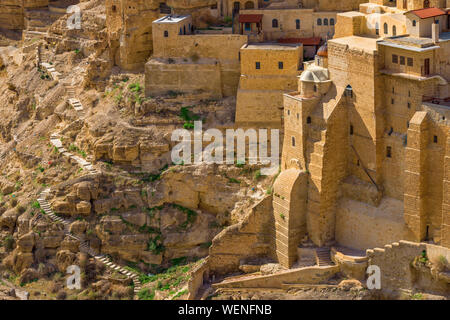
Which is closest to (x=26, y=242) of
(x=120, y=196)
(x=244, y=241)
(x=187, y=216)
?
(x=120, y=196)

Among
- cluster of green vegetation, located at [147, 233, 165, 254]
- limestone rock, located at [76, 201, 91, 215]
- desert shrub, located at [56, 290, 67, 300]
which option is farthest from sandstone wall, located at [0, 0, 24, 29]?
desert shrub, located at [56, 290, 67, 300]

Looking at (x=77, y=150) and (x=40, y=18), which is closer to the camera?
(x=77, y=150)

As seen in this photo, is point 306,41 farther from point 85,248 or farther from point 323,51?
point 85,248

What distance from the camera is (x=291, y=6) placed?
210 ft

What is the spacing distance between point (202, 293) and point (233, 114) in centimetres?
1066

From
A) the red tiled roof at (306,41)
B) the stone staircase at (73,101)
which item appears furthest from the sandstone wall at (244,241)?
the stone staircase at (73,101)

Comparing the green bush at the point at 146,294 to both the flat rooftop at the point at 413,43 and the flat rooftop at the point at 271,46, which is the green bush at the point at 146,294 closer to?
the flat rooftop at the point at 271,46

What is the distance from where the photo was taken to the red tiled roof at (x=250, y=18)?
2473 inches

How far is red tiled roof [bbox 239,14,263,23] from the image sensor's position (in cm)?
6281

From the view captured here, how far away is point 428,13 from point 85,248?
22445mm

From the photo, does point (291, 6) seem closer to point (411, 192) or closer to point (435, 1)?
point (435, 1)

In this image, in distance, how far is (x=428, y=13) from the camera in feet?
177

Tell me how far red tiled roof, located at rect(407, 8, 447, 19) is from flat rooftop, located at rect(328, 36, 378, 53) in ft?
8.76

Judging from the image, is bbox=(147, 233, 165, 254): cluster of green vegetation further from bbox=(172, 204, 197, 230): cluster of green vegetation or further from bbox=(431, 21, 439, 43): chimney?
bbox=(431, 21, 439, 43): chimney
